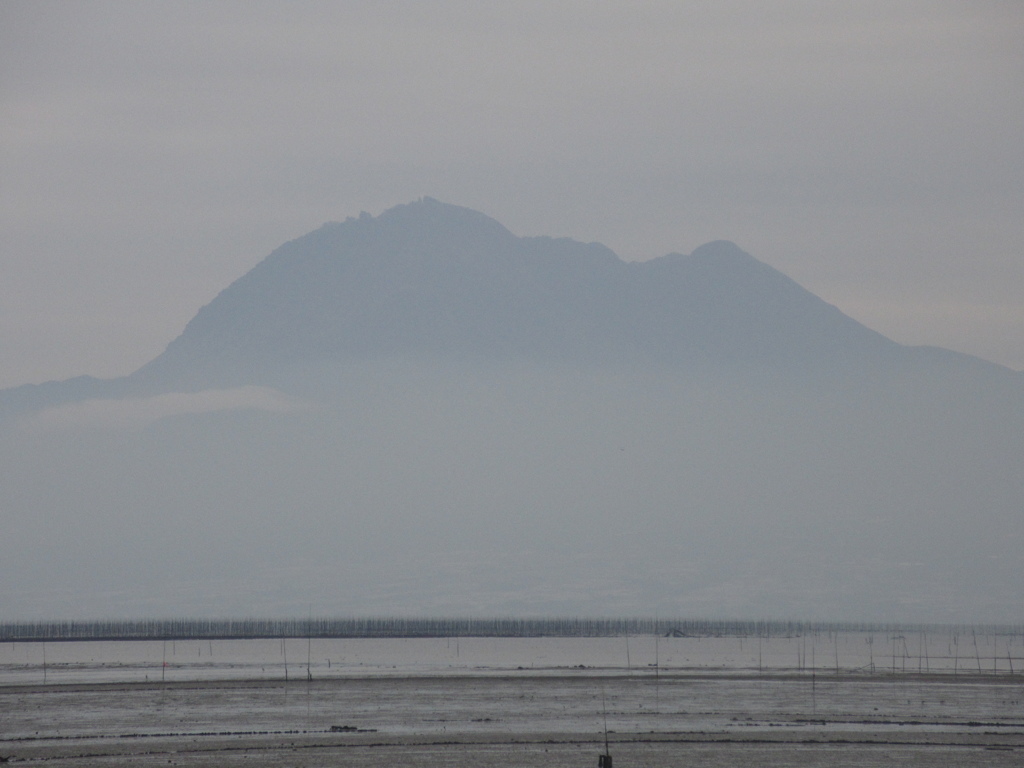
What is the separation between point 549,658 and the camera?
7944cm

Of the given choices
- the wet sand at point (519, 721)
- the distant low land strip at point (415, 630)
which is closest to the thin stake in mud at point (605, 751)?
the wet sand at point (519, 721)

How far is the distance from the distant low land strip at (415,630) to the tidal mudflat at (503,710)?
22.2 meters

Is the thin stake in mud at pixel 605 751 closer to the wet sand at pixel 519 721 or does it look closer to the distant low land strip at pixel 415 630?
the wet sand at pixel 519 721

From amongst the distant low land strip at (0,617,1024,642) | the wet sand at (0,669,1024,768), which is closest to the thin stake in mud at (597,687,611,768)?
the wet sand at (0,669,1024,768)

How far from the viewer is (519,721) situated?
4981 centimetres

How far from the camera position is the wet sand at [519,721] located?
140ft

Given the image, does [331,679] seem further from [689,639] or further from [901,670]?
[689,639]

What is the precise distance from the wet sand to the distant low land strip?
40.9 metres

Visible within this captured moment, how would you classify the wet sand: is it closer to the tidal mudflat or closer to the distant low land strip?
the tidal mudflat

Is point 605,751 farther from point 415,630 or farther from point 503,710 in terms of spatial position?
point 415,630

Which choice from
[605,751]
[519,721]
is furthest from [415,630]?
[605,751]

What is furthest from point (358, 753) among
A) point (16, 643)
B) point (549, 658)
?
point (16, 643)

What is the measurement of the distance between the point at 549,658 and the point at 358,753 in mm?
37250

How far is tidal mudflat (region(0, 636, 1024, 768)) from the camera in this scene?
142 feet
